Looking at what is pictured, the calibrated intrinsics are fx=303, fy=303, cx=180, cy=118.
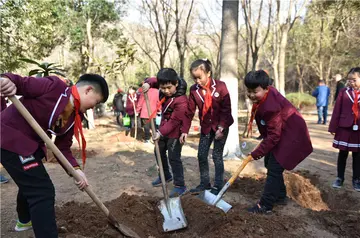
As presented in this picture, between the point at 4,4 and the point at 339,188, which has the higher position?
the point at 4,4

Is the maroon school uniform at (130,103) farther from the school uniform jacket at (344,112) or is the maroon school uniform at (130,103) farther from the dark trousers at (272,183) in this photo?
the dark trousers at (272,183)

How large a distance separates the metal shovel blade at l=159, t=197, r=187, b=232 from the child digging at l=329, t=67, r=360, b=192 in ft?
8.49

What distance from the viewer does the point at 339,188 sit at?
4461mm

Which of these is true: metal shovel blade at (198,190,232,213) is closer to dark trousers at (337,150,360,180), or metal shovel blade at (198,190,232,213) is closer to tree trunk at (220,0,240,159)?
dark trousers at (337,150,360,180)

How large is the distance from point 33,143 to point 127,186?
241cm

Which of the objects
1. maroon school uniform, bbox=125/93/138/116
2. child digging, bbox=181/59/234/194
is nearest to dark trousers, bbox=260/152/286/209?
child digging, bbox=181/59/234/194

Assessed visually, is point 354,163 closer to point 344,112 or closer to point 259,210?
point 344,112

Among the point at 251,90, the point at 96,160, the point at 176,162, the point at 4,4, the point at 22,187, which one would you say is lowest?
the point at 96,160

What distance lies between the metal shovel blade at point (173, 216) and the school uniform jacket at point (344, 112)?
2712 mm

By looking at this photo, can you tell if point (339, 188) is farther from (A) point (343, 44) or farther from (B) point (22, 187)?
(A) point (343, 44)

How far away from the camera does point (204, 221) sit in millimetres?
3121

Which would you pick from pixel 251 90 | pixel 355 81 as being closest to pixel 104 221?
pixel 251 90

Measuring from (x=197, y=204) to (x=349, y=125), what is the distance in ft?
8.34

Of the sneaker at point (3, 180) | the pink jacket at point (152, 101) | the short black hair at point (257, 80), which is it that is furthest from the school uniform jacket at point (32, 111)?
the pink jacket at point (152, 101)
